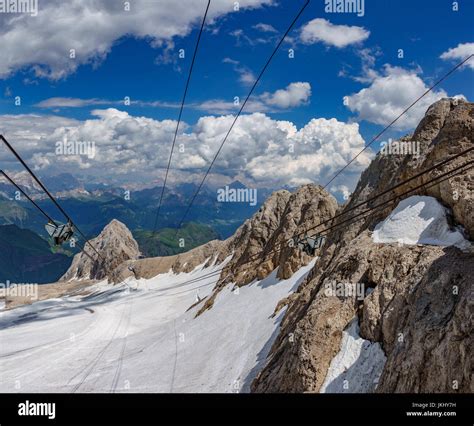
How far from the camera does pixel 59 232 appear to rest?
24.6m

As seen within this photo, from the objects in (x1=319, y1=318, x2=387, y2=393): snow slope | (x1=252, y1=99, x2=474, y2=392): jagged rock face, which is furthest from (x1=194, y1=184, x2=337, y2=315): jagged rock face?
(x1=319, y1=318, x2=387, y2=393): snow slope

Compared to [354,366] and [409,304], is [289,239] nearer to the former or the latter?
[354,366]

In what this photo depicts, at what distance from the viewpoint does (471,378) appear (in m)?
11.7

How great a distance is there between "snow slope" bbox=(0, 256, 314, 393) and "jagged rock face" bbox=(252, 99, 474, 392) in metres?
7.85

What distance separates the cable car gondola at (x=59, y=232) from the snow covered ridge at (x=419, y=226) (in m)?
19.3

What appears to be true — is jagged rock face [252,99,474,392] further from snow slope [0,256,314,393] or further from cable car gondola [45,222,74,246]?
cable car gondola [45,222,74,246]

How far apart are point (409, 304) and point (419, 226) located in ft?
21.1

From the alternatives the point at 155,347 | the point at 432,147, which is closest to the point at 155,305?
the point at 155,347

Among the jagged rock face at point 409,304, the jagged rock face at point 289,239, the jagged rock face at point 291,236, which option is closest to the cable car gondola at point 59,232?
the jagged rock face at point 409,304

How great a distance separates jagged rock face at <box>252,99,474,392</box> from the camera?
13.4 m

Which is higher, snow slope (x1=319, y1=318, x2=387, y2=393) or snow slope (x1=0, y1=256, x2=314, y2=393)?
snow slope (x1=319, y1=318, x2=387, y2=393)

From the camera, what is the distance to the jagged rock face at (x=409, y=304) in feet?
43.9
